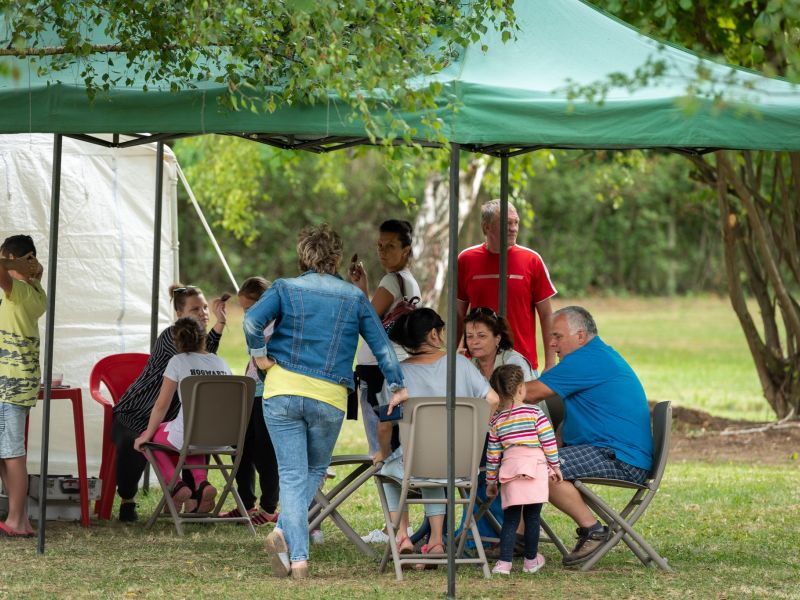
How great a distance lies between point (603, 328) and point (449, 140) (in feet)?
69.5

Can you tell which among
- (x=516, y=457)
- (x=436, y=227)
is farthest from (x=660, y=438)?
(x=436, y=227)

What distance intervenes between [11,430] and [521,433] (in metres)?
2.69

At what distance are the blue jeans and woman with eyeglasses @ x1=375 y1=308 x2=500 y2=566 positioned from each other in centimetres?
29

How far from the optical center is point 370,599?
5402mm

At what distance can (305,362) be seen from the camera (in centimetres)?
575

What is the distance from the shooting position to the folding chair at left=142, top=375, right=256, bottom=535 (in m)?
6.97

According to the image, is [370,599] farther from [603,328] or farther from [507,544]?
[603,328]

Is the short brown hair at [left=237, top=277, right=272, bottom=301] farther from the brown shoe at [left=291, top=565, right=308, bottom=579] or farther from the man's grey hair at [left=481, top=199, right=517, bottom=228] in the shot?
the brown shoe at [left=291, top=565, right=308, bottom=579]

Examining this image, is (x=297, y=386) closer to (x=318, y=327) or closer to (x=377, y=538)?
(x=318, y=327)

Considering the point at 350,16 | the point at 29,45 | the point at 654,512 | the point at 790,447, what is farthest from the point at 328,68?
the point at 790,447

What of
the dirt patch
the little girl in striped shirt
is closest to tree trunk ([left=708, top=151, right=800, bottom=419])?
the dirt patch

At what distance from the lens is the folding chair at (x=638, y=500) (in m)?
5.96

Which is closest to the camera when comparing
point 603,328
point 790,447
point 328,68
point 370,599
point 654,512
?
point 328,68

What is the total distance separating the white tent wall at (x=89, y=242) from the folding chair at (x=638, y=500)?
4.07m
